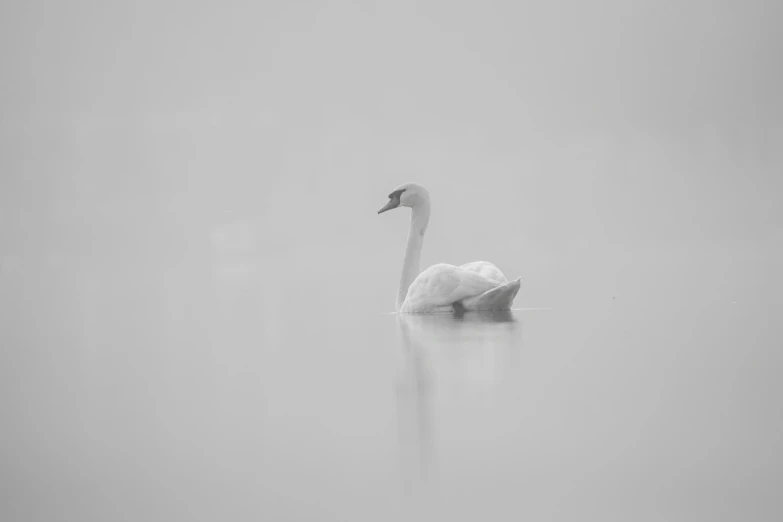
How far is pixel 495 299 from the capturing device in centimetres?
946

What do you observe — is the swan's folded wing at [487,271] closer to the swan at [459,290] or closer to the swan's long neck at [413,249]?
the swan at [459,290]

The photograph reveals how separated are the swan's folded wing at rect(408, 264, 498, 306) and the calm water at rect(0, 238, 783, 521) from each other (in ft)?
6.20

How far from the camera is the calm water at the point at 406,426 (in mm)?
2533

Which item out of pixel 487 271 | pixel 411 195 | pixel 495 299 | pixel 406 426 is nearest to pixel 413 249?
pixel 411 195

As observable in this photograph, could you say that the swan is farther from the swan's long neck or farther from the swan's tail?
the swan's long neck

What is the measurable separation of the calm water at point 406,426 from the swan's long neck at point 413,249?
3.35m

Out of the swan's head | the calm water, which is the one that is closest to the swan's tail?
the calm water

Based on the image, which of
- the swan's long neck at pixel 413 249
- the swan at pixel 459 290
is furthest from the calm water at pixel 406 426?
the swan's long neck at pixel 413 249

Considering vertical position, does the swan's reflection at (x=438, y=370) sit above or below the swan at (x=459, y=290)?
below

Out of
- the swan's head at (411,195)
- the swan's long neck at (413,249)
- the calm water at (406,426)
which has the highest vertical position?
the swan's head at (411,195)

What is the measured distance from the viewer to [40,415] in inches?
165

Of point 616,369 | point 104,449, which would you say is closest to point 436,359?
point 616,369

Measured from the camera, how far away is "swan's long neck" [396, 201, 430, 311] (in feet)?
35.8

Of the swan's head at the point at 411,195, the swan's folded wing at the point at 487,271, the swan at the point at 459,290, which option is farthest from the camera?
the swan's head at the point at 411,195
